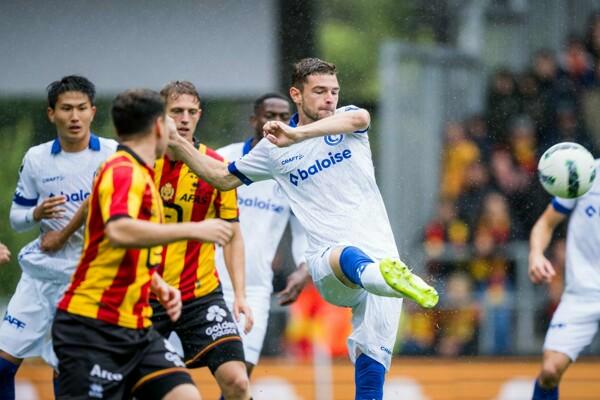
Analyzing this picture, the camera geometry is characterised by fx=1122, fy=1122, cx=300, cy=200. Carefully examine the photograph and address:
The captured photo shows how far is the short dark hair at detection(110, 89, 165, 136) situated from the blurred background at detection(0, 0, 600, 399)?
540 centimetres

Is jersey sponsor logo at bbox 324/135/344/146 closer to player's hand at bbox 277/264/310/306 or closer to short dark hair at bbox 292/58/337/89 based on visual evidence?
short dark hair at bbox 292/58/337/89

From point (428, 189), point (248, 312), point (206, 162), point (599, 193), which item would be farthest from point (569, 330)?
point (428, 189)

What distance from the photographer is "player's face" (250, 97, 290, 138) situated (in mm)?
8117

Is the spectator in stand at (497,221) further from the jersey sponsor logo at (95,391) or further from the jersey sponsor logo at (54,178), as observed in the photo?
the jersey sponsor logo at (95,391)

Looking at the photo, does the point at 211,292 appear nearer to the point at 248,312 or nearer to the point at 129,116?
the point at 248,312

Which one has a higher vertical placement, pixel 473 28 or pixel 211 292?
pixel 473 28

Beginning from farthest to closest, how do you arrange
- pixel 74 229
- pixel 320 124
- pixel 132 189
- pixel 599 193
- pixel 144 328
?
pixel 599 193 → pixel 74 229 → pixel 320 124 → pixel 144 328 → pixel 132 189

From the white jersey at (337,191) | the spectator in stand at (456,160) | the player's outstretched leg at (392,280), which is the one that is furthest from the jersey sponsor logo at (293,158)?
the spectator in stand at (456,160)

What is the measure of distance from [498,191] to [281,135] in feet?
19.1

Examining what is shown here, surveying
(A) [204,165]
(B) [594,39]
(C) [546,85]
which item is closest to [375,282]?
(A) [204,165]

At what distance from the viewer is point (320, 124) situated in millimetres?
6254

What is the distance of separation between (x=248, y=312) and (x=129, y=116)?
6.61 feet

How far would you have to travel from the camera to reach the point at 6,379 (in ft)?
24.0

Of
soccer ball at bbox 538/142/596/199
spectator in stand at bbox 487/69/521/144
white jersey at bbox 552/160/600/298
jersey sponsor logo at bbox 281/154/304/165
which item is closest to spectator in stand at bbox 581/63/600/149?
spectator in stand at bbox 487/69/521/144
